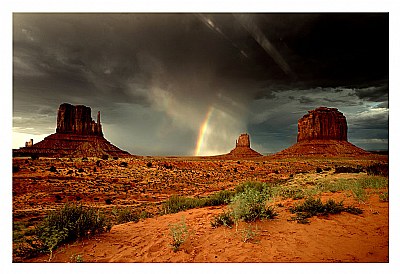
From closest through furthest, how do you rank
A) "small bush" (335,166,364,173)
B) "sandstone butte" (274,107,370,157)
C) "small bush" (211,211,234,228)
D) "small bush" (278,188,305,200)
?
"small bush" (211,211,234,228)
"small bush" (278,188,305,200)
"sandstone butte" (274,107,370,157)
"small bush" (335,166,364,173)

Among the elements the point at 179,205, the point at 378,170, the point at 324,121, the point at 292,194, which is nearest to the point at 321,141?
the point at 324,121

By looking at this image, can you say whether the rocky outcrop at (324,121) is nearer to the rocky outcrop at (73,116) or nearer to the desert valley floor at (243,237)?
the desert valley floor at (243,237)

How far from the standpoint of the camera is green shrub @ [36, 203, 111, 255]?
12.9 ft

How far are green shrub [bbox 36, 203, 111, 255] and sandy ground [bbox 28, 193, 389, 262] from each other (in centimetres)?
15

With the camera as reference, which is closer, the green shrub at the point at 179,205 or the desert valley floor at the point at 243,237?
the desert valley floor at the point at 243,237

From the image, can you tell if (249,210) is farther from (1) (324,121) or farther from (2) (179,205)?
(1) (324,121)

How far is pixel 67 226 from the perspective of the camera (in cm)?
417

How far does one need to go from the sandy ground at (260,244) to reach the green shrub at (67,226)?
15 centimetres

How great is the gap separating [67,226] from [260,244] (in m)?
3.29

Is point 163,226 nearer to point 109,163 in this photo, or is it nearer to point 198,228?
point 198,228

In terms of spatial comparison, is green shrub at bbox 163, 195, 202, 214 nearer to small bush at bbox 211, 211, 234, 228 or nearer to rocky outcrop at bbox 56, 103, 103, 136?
small bush at bbox 211, 211, 234, 228

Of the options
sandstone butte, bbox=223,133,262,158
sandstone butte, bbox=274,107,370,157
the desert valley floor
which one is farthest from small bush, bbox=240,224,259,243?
sandstone butte, bbox=274,107,370,157

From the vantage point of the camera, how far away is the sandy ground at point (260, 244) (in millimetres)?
3652

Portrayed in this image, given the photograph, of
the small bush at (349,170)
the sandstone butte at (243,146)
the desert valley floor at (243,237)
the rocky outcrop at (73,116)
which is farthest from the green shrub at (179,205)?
the small bush at (349,170)
